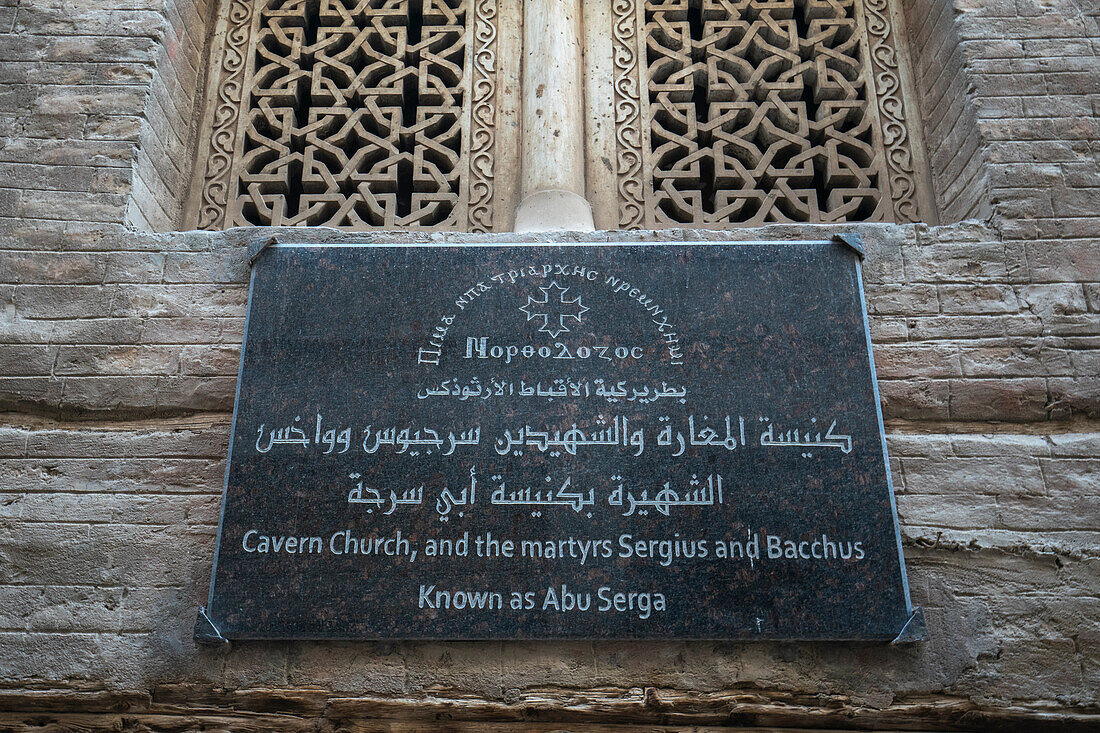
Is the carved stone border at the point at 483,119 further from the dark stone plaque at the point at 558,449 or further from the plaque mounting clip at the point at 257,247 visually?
the plaque mounting clip at the point at 257,247

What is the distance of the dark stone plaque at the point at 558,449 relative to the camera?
109 inches

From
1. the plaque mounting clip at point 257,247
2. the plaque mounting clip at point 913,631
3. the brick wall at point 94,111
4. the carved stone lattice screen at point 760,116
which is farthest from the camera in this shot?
the carved stone lattice screen at point 760,116

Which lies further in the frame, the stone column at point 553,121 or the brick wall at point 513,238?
the stone column at point 553,121

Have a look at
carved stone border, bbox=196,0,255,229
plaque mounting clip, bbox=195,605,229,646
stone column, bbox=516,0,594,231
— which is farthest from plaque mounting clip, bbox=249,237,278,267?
plaque mounting clip, bbox=195,605,229,646

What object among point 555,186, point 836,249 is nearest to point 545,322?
point 555,186

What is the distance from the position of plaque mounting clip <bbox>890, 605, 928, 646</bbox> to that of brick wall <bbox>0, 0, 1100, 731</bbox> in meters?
0.06

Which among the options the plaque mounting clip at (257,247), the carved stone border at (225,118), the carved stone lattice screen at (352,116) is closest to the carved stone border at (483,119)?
the carved stone lattice screen at (352,116)

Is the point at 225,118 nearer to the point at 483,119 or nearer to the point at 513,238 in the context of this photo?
the point at 483,119

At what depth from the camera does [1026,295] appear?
126 inches

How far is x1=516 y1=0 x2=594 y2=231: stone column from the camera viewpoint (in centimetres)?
351

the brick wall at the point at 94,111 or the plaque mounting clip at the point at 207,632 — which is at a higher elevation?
the brick wall at the point at 94,111

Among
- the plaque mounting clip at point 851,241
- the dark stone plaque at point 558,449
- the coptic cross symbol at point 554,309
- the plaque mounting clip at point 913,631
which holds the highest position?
the plaque mounting clip at point 851,241

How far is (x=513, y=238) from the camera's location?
11.1ft

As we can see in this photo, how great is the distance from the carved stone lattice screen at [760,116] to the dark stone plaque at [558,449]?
0.47 metres
